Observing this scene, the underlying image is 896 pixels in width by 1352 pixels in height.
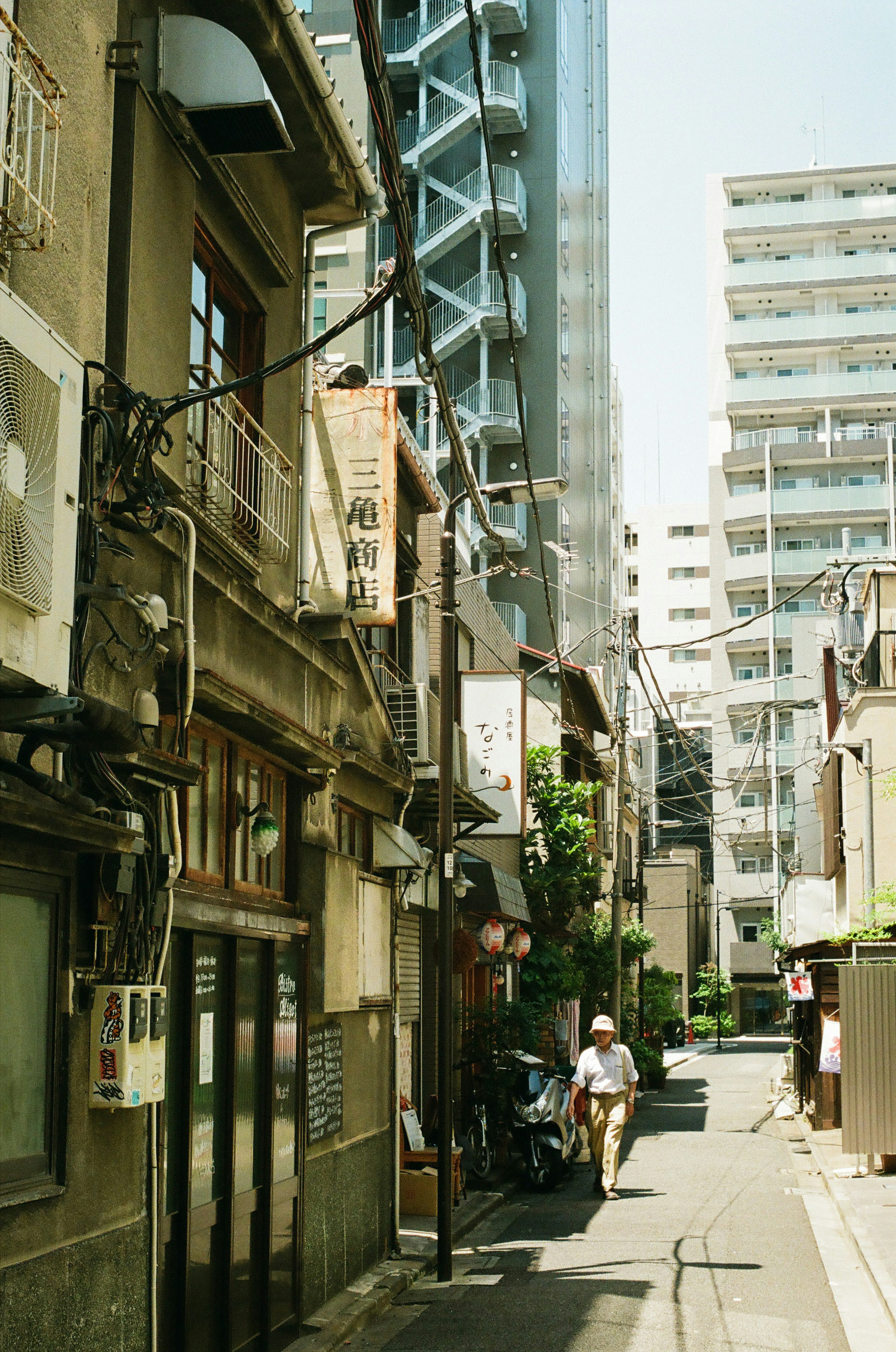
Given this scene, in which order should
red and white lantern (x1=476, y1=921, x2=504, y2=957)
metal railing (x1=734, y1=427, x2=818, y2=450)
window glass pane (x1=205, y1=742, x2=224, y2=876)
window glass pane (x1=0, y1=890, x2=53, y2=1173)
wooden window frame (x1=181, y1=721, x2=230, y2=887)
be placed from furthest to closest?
metal railing (x1=734, y1=427, x2=818, y2=450) < red and white lantern (x1=476, y1=921, x2=504, y2=957) < window glass pane (x1=205, y1=742, x2=224, y2=876) < wooden window frame (x1=181, y1=721, x2=230, y2=887) < window glass pane (x1=0, y1=890, x2=53, y2=1173)

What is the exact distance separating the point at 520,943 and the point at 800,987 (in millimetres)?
7906

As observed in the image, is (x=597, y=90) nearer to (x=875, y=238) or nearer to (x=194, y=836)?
(x=875, y=238)

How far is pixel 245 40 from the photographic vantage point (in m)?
9.52

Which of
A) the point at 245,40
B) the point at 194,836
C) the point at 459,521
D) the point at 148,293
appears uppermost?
the point at 459,521

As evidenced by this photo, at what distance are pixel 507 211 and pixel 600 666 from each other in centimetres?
1679

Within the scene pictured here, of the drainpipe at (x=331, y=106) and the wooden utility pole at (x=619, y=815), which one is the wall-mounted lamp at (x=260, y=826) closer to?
the drainpipe at (x=331, y=106)

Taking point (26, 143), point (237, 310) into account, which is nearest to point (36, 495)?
point (26, 143)

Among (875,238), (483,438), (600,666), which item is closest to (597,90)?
(875,238)

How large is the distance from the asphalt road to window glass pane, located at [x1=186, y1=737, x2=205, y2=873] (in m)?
3.73

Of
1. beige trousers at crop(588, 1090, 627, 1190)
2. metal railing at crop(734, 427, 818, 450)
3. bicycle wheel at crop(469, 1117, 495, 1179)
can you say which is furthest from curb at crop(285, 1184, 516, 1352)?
metal railing at crop(734, 427, 818, 450)

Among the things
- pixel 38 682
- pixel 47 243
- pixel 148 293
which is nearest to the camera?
pixel 38 682

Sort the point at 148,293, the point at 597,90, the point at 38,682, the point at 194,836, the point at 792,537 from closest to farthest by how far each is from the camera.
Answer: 1. the point at 38,682
2. the point at 148,293
3. the point at 194,836
4. the point at 597,90
5. the point at 792,537

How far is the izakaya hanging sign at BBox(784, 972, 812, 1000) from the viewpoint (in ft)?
91.4

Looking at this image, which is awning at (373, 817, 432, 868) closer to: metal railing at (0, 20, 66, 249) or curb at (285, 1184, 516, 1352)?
curb at (285, 1184, 516, 1352)
